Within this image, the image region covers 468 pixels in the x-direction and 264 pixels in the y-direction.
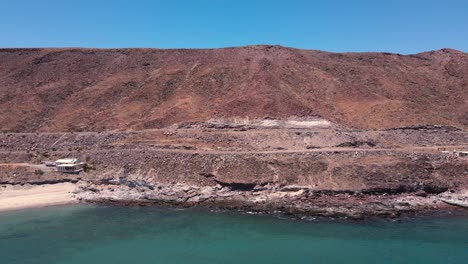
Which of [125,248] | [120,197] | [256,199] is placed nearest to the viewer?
[125,248]

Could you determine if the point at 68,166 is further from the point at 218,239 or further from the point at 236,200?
the point at 218,239

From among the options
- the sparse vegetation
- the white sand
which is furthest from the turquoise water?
the sparse vegetation

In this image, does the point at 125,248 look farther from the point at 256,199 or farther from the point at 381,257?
the point at 381,257

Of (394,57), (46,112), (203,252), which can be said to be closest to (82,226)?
(203,252)

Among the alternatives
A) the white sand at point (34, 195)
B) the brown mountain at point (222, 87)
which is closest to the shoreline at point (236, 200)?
the white sand at point (34, 195)

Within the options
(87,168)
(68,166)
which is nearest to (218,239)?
(87,168)

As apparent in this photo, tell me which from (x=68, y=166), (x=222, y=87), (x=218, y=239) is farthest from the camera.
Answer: (x=222, y=87)
